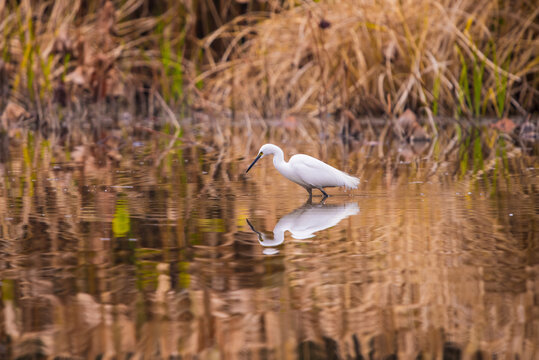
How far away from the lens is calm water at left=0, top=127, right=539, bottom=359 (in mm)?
2383

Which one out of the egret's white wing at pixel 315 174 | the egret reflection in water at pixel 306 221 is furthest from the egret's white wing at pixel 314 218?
the egret's white wing at pixel 315 174

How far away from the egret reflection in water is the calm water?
10 millimetres

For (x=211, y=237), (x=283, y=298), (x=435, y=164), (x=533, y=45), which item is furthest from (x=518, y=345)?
(x=533, y=45)

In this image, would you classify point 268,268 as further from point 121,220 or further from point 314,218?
point 121,220

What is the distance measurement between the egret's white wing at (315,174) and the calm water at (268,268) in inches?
4.3

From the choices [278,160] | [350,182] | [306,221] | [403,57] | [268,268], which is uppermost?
[403,57]

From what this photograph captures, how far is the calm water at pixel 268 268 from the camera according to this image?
7.82 feet

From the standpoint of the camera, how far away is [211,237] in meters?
3.80

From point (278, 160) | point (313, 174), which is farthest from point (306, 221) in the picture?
point (278, 160)

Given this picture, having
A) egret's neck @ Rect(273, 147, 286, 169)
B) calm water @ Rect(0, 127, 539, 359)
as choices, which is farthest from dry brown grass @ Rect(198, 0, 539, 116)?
egret's neck @ Rect(273, 147, 286, 169)

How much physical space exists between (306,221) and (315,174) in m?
0.73

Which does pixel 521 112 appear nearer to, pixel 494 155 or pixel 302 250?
pixel 494 155

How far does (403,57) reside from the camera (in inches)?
414

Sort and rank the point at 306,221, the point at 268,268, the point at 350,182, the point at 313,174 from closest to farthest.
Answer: the point at 268,268 < the point at 306,221 < the point at 313,174 < the point at 350,182
